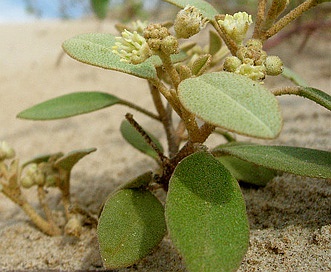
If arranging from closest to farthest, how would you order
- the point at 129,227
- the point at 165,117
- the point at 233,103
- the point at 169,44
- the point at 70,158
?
the point at 233,103
the point at 169,44
the point at 129,227
the point at 70,158
the point at 165,117

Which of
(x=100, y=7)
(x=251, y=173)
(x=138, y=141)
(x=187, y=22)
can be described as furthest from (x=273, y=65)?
(x=100, y=7)

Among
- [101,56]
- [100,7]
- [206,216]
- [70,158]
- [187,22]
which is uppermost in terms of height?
[187,22]

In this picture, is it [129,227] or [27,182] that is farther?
[27,182]

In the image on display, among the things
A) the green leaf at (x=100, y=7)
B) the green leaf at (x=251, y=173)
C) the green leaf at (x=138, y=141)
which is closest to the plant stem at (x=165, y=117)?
the green leaf at (x=138, y=141)

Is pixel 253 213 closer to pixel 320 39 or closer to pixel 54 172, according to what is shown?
pixel 54 172

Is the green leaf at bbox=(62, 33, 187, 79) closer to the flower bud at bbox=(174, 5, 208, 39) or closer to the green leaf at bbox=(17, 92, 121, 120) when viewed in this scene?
the flower bud at bbox=(174, 5, 208, 39)

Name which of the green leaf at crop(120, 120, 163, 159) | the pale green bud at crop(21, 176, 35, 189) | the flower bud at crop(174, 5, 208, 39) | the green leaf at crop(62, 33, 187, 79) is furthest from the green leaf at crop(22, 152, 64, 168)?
the flower bud at crop(174, 5, 208, 39)

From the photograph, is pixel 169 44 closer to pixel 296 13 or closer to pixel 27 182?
pixel 296 13

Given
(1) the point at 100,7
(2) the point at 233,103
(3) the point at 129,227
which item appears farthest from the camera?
(1) the point at 100,7
